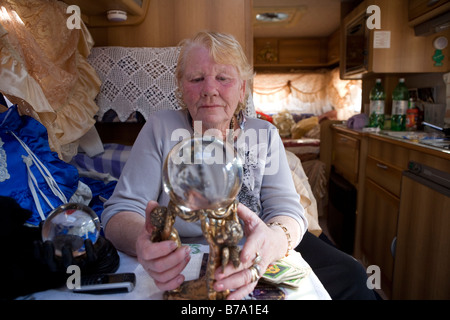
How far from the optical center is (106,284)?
1.63 ft

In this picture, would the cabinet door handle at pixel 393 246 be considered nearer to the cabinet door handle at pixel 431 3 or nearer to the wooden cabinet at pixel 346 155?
the wooden cabinet at pixel 346 155

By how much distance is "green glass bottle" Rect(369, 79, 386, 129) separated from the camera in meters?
2.39

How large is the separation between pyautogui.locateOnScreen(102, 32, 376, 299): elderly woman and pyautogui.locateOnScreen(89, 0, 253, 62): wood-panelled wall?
0.99 meters

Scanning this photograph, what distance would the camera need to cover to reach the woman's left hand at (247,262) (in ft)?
1.44

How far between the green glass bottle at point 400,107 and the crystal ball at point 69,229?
7.69 ft

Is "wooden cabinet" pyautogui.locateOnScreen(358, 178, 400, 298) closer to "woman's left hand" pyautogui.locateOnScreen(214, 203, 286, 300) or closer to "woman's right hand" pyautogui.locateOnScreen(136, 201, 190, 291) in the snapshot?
"woman's left hand" pyautogui.locateOnScreen(214, 203, 286, 300)

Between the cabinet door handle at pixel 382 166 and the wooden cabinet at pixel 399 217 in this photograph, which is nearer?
the wooden cabinet at pixel 399 217

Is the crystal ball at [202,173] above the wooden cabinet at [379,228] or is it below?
above

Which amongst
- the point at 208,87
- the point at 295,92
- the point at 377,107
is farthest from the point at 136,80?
the point at 295,92

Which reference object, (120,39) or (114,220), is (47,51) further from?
(114,220)

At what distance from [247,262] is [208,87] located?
0.52 m

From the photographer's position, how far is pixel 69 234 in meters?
0.46

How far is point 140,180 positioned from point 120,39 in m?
1.35

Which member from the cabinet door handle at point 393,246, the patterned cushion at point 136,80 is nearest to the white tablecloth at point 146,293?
the patterned cushion at point 136,80
